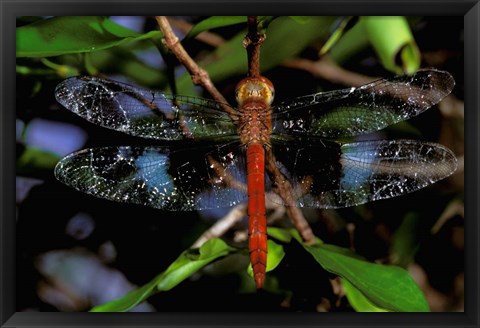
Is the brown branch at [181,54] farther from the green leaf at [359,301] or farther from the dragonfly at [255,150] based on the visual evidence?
the green leaf at [359,301]

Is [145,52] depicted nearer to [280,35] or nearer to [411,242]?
[280,35]

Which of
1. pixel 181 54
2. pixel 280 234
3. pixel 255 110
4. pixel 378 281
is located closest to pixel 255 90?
pixel 255 110

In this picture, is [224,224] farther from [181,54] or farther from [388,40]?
[388,40]

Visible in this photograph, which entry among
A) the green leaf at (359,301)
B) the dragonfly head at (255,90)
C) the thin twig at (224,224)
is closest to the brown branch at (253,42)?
the dragonfly head at (255,90)

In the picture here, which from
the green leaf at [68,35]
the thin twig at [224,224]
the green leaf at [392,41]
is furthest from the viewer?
the thin twig at [224,224]

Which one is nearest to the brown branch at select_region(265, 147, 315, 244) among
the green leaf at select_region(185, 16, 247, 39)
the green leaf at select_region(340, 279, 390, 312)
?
the green leaf at select_region(340, 279, 390, 312)
